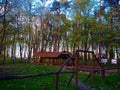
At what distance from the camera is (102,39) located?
Result: 126 feet

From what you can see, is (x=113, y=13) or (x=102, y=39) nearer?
(x=113, y=13)

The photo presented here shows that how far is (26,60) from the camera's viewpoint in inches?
2185

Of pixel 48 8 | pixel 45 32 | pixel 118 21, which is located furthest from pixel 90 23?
pixel 45 32

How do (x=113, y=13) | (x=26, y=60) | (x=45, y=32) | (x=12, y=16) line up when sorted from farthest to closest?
1. (x=45, y=32)
2. (x=26, y=60)
3. (x=113, y=13)
4. (x=12, y=16)

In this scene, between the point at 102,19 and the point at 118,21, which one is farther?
the point at 102,19

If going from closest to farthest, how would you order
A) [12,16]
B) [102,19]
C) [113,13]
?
[12,16]
[113,13]
[102,19]

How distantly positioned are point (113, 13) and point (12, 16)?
48.2 ft

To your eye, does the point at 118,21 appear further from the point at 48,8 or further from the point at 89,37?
the point at 48,8

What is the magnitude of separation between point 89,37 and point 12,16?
53.7 ft

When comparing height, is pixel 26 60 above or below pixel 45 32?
below

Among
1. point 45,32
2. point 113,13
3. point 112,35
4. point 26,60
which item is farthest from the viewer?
point 45,32

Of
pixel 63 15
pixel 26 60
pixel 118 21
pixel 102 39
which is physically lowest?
pixel 26 60

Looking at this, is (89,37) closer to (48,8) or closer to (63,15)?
(63,15)

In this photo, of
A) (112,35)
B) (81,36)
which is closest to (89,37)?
(81,36)
